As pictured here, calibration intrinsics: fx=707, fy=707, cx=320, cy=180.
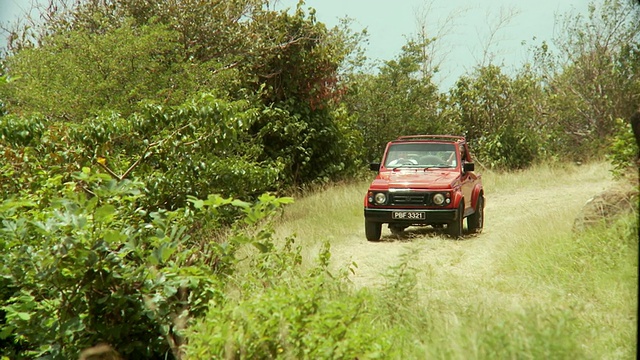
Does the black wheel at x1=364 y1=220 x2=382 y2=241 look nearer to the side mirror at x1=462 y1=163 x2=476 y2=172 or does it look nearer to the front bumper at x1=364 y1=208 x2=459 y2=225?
the front bumper at x1=364 y1=208 x2=459 y2=225

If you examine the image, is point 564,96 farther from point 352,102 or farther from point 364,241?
point 364,241

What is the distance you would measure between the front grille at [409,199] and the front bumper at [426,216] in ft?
0.44

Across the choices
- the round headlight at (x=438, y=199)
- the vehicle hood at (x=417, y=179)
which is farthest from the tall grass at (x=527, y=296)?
the vehicle hood at (x=417, y=179)

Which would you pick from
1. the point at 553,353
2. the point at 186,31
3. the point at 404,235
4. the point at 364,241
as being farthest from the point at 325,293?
the point at 186,31

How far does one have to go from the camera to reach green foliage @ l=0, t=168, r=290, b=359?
5371mm

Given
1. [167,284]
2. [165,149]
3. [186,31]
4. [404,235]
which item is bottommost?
[404,235]

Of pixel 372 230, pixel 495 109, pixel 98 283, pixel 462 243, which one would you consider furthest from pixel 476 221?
pixel 495 109

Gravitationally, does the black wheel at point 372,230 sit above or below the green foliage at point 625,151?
below

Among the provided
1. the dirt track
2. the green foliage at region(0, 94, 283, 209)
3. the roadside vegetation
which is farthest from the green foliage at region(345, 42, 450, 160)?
the green foliage at region(0, 94, 283, 209)

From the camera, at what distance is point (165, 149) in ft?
30.0

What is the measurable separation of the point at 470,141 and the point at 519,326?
71.3ft

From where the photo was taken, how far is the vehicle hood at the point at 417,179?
11195 mm

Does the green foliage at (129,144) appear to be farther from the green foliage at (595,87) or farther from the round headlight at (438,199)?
the green foliage at (595,87)

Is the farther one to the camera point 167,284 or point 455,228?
point 455,228
